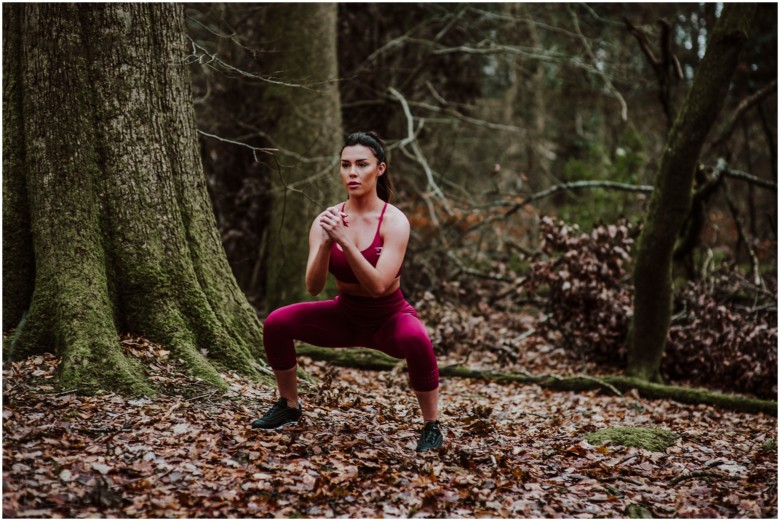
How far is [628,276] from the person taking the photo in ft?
32.9

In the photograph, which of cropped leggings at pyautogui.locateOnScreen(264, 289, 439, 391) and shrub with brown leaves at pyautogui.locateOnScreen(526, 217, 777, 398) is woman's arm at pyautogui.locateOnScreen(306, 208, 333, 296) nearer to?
cropped leggings at pyautogui.locateOnScreen(264, 289, 439, 391)

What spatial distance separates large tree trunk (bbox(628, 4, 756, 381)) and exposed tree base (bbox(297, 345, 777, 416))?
59cm

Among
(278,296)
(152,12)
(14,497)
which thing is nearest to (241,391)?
(14,497)

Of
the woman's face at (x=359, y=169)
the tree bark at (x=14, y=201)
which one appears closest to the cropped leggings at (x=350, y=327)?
the woman's face at (x=359, y=169)

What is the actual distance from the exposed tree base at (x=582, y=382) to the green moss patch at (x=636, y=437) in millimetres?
2170

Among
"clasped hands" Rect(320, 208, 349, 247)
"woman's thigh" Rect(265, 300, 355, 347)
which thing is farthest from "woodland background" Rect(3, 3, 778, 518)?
"clasped hands" Rect(320, 208, 349, 247)

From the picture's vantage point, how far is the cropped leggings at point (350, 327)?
431 cm

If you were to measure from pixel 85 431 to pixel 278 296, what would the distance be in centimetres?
629

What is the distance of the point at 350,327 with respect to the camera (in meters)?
4.51

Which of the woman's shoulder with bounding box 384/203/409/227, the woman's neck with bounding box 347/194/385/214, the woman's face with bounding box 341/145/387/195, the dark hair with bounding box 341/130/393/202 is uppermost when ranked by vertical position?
the dark hair with bounding box 341/130/393/202

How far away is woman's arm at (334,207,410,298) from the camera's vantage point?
399cm

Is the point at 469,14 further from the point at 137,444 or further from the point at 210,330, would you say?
the point at 137,444

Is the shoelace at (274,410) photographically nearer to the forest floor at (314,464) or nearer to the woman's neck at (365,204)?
the forest floor at (314,464)

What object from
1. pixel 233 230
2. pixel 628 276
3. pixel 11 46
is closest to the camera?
pixel 11 46
